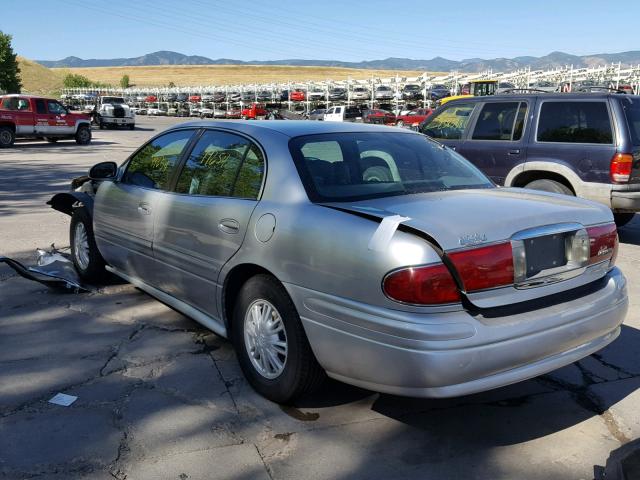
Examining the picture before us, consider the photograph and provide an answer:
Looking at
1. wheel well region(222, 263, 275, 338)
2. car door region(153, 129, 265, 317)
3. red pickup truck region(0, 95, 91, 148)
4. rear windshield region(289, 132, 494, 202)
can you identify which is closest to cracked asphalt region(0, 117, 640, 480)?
wheel well region(222, 263, 275, 338)

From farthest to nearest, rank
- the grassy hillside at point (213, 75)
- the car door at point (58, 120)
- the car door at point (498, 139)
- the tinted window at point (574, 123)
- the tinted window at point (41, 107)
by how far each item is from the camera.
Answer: the grassy hillside at point (213, 75)
the car door at point (58, 120)
the tinted window at point (41, 107)
the car door at point (498, 139)
the tinted window at point (574, 123)

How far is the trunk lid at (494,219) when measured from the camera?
2818 millimetres

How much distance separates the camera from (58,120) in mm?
24750

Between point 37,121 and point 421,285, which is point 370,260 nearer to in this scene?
point 421,285

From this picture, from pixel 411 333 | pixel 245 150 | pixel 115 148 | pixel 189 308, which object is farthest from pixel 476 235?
pixel 115 148

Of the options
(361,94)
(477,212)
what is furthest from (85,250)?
(361,94)

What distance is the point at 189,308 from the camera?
164 inches

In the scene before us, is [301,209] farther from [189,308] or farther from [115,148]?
[115,148]

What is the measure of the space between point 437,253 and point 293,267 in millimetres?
770

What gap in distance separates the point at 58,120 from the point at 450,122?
65.6 ft

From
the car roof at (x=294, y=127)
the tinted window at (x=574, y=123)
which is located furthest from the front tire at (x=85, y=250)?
the tinted window at (x=574, y=123)

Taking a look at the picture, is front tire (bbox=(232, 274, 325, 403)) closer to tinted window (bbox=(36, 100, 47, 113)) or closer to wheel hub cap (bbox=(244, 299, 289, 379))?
wheel hub cap (bbox=(244, 299, 289, 379))

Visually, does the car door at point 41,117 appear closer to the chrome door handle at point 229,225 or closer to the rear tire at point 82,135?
the rear tire at point 82,135

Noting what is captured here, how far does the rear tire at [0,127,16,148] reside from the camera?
23.0 m
